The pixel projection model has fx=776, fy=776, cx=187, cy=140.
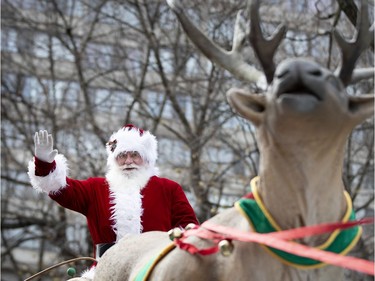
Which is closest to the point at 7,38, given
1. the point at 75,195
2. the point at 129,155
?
the point at 129,155

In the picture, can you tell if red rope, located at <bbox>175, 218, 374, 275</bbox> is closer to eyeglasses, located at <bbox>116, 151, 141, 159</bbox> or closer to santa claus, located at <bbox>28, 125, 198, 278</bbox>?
santa claus, located at <bbox>28, 125, 198, 278</bbox>

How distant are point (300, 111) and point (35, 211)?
539 inches

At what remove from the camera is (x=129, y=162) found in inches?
226

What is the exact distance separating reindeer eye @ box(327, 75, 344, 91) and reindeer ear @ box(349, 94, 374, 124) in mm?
83

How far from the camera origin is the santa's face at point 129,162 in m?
5.68

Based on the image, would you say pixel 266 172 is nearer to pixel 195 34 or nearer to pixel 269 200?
pixel 269 200

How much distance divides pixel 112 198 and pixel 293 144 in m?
2.51

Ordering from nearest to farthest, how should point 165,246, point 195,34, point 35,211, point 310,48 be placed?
point 195,34, point 165,246, point 310,48, point 35,211

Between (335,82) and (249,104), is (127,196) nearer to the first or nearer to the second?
(249,104)

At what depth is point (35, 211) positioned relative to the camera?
16.1m

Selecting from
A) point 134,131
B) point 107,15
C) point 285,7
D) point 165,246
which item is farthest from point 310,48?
point 165,246

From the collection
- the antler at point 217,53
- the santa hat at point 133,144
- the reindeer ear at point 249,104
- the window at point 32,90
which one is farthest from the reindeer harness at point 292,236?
the window at point 32,90

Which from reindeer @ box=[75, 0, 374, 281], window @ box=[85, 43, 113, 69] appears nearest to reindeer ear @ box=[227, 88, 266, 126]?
reindeer @ box=[75, 0, 374, 281]

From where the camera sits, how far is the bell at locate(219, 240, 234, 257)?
10.9 feet
